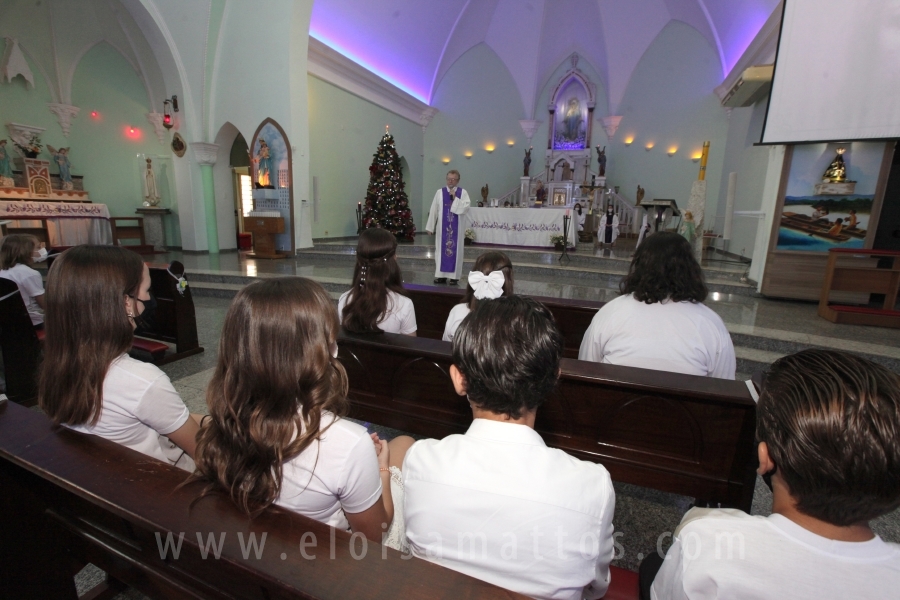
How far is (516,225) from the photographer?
9.41 meters

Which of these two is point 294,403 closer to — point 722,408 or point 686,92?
point 722,408

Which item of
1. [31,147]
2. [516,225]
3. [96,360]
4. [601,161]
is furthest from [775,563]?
[601,161]

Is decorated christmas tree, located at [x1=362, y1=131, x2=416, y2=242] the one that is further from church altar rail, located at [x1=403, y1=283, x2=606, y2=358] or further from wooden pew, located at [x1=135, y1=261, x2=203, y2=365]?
church altar rail, located at [x1=403, y1=283, x2=606, y2=358]

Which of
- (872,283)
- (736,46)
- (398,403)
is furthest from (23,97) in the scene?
(736,46)

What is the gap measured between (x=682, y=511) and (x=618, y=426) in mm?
651

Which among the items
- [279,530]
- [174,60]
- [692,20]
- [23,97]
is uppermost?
[692,20]

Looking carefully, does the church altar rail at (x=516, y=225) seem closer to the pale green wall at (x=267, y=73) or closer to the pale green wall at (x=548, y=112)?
the pale green wall at (x=267, y=73)

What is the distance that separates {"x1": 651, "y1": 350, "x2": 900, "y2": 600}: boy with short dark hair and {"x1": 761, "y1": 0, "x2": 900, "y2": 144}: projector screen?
240 inches

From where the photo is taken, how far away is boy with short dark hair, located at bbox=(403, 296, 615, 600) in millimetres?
765

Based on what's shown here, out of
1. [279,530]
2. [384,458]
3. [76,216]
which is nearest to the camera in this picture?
[279,530]

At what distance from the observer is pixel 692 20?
10.7 m

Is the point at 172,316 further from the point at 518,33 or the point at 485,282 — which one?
the point at 518,33

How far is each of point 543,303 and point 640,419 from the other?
1.32 meters

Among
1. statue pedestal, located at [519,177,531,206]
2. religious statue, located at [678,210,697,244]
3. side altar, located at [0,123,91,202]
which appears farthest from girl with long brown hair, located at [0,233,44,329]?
statue pedestal, located at [519,177,531,206]
